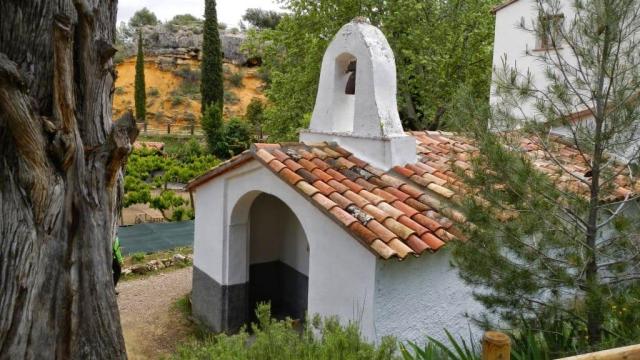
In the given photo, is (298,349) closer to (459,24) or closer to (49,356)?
(49,356)

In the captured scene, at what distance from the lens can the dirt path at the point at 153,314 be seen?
8172 millimetres

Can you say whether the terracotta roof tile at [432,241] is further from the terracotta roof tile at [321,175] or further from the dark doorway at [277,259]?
the dark doorway at [277,259]

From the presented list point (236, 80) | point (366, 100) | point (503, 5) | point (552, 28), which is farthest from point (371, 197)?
point (236, 80)

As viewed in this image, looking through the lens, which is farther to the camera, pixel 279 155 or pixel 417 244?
pixel 279 155

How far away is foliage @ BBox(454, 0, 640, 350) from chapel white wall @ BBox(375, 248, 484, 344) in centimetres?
110

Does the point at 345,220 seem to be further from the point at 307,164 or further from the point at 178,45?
the point at 178,45

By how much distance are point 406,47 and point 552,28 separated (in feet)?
47.7

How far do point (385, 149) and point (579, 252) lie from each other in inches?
123

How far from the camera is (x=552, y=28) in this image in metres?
4.45

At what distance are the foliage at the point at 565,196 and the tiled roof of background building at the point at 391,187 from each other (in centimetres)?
23

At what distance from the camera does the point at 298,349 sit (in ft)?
11.6

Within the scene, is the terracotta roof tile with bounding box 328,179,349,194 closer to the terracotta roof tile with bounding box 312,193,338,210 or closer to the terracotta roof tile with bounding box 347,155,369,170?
the terracotta roof tile with bounding box 312,193,338,210

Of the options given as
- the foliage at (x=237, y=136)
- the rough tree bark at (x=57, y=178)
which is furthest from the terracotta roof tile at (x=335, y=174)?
the foliage at (x=237, y=136)

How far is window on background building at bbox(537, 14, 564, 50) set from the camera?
174 inches
